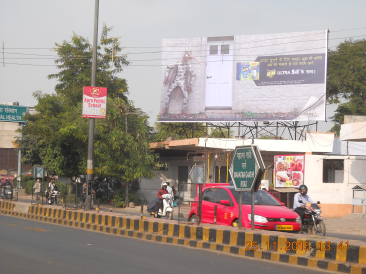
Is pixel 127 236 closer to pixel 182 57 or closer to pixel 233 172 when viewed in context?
pixel 233 172

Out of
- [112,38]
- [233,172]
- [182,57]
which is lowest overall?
[233,172]

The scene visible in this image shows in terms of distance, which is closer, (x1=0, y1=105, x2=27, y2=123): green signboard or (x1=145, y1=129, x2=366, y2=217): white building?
(x1=145, y1=129, x2=366, y2=217): white building

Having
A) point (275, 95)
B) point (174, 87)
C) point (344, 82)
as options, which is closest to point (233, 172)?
point (275, 95)

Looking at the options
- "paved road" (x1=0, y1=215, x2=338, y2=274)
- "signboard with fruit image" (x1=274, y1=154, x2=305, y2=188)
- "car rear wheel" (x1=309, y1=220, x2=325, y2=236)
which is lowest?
"paved road" (x1=0, y1=215, x2=338, y2=274)

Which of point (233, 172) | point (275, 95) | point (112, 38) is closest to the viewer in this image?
point (233, 172)

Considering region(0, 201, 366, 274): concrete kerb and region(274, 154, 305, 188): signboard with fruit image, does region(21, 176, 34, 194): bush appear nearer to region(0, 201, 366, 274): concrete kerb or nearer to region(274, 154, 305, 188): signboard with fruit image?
region(274, 154, 305, 188): signboard with fruit image

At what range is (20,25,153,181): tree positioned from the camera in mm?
29797

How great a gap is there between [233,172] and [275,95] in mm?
17929

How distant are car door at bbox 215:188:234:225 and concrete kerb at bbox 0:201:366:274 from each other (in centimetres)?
147

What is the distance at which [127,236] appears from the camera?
44.1ft

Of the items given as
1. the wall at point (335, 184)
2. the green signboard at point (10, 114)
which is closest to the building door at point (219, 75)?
the wall at point (335, 184)

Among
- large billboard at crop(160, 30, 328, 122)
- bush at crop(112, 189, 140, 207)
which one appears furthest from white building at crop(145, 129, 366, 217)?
bush at crop(112, 189, 140, 207)

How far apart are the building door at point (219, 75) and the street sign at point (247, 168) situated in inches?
723

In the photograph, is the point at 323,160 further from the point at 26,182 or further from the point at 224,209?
the point at 26,182
